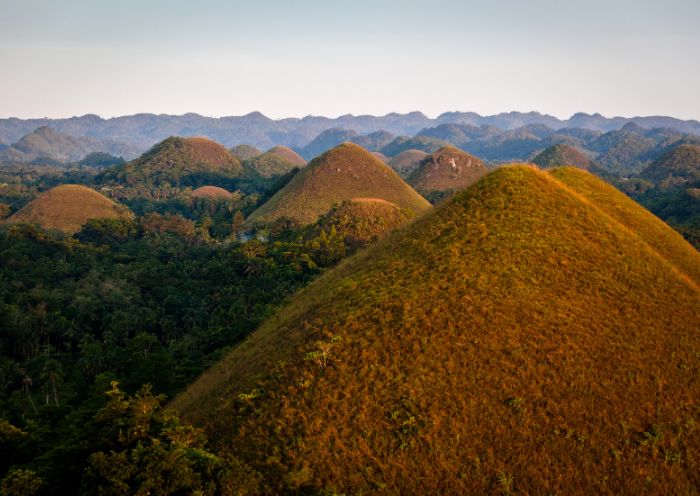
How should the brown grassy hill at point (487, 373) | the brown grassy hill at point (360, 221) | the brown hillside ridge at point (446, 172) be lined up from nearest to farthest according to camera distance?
the brown grassy hill at point (487, 373) < the brown grassy hill at point (360, 221) < the brown hillside ridge at point (446, 172)

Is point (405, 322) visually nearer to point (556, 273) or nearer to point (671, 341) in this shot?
point (556, 273)

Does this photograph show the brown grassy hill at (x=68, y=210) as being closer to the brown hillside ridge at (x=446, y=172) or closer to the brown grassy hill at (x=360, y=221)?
the brown grassy hill at (x=360, y=221)

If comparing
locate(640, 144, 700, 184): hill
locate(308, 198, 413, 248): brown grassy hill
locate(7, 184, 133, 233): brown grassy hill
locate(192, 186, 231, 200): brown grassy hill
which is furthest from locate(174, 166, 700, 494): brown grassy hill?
locate(640, 144, 700, 184): hill

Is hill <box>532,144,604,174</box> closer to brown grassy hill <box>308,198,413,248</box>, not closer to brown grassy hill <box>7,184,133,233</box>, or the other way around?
brown grassy hill <box>308,198,413,248</box>

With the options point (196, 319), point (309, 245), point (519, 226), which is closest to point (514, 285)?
point (519, 226)

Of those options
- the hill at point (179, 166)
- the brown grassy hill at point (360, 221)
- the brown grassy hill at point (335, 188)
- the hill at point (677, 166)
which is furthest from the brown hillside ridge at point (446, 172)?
the hill at point (179, 166)

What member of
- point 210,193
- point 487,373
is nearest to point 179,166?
point 210,193
